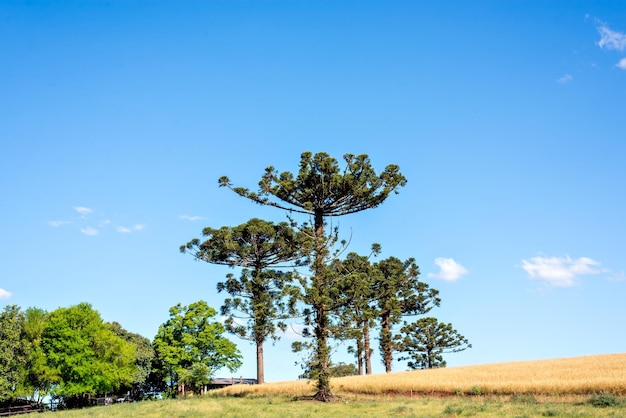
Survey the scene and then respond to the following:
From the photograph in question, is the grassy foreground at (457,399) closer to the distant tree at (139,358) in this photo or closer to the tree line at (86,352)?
the tree line at (86,352)

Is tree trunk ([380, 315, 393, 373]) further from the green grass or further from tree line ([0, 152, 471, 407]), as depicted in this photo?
the green grass

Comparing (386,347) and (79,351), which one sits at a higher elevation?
(79,351)

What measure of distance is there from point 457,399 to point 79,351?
130 ft

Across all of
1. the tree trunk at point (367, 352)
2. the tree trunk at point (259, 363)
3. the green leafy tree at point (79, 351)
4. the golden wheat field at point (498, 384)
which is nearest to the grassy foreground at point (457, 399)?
the golden wheat field at point (498, 384)

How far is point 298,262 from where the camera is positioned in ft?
175

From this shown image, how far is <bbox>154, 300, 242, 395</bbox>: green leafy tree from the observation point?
179ft

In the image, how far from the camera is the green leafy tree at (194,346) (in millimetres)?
54500

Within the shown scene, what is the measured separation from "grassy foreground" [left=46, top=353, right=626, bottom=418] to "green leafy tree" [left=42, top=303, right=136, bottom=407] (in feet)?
70.2

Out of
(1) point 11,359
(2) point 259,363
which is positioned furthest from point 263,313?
(1) point 11,359

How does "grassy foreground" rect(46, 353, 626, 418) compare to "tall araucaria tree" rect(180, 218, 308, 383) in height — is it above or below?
below

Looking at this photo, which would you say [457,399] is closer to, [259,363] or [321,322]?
[321,322]

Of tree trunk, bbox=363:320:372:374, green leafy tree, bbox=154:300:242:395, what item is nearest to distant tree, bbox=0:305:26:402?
green leafy tree, bbox=154:300:242:395

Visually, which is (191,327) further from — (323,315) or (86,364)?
(323,315)

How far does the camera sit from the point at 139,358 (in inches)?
3029
